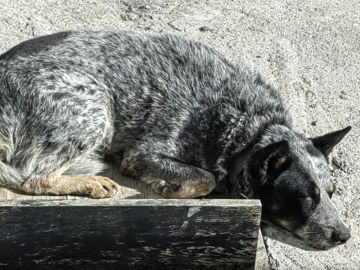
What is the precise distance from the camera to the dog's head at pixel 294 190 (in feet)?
15.2

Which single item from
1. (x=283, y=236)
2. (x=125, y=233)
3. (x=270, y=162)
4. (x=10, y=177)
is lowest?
(x=283, y=236)

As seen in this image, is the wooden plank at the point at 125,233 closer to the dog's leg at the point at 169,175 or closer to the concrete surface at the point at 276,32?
the dog's leg at the point at 169,175

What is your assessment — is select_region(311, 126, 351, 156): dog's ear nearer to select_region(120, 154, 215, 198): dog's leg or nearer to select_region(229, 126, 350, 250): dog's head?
select_region(229, 126, 350, 250): dog's head

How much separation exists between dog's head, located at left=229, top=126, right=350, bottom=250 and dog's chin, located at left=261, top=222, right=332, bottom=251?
2 centimetres

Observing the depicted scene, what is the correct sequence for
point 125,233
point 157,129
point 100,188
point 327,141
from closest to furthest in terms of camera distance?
1. point 125,233
2. point 100,188
3. point 327,141
4. point 157,129

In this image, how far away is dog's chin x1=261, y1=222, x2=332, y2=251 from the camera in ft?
16.0

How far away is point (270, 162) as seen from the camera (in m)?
4.66

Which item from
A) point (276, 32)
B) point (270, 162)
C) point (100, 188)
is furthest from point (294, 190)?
Result: point (276, 32)

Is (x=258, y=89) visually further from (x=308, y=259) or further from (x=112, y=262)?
(x=112, y=262)

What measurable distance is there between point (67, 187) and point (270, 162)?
121 cm

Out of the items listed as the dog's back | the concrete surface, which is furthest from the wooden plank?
the concrete surface

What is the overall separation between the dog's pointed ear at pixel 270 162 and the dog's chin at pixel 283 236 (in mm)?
344

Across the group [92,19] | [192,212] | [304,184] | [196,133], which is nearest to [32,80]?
[196,133]

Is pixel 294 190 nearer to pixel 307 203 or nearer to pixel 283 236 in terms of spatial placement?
pixel 307 203
